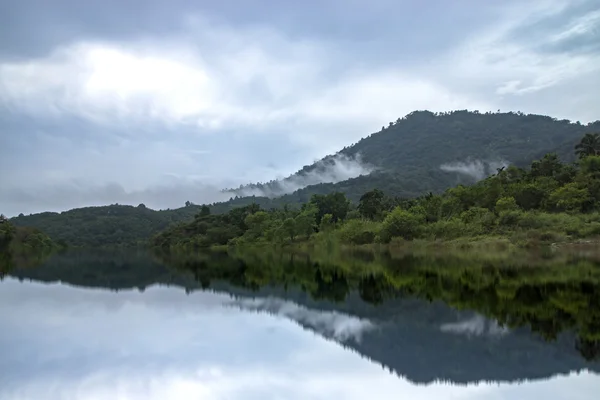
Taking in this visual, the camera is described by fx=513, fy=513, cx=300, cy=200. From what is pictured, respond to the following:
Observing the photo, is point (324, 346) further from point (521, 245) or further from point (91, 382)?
point (521, 245)

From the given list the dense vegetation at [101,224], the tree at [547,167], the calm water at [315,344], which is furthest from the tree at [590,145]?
the dense vegetation at [101,224]

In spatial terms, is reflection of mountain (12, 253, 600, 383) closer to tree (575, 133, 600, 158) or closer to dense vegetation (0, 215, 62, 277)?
tree (575, 133, 600, 158)

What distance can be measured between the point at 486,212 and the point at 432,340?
43.7 m

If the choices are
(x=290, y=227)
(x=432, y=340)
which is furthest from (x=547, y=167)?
(x=432, y=340)

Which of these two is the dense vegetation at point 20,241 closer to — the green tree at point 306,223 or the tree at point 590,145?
the green tree at point 306,223

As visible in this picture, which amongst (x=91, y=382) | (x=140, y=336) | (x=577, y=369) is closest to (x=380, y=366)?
(x=577, y=369)

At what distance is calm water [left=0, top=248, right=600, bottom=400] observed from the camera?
25.7 ft

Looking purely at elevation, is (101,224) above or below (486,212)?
above

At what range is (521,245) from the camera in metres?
40.8

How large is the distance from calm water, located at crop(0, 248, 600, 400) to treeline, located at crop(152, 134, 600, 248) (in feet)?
92.9

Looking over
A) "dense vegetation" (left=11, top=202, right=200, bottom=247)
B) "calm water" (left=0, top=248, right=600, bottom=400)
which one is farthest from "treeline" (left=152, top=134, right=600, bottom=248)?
"dense vegetation" (left=11, top=202, right=200, bottom=247)

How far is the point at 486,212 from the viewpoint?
51281mm

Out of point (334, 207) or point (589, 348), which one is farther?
point (334, 207)

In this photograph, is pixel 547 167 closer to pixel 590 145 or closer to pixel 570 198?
pixel 590 145
